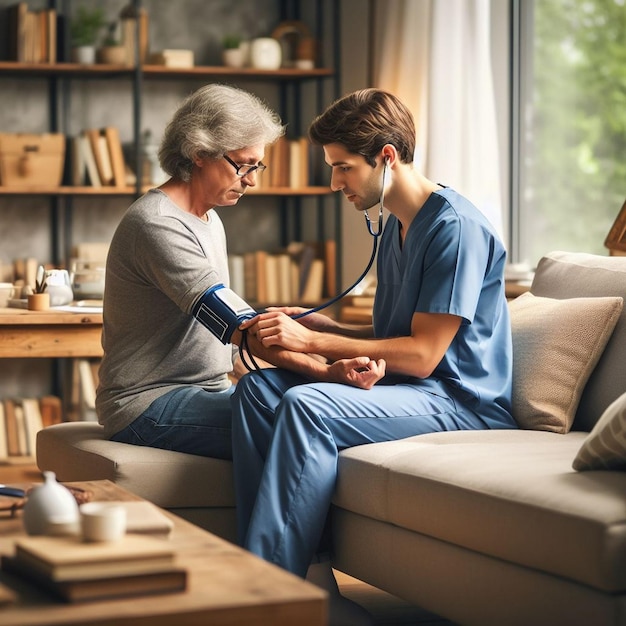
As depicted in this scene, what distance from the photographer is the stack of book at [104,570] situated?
4.43 feet

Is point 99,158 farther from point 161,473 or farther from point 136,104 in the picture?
point 161,473

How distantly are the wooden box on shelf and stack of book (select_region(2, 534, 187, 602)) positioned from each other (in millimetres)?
3532

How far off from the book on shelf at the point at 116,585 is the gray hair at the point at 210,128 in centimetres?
142

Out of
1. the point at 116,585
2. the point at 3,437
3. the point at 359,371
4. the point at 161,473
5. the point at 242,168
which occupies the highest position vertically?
the point at 242,168

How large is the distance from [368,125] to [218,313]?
1.77 feet

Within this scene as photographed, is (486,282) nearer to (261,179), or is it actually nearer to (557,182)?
(557,182)

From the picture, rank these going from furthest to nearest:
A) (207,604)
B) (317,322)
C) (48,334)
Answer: (48,334), (317,322), (207,604)

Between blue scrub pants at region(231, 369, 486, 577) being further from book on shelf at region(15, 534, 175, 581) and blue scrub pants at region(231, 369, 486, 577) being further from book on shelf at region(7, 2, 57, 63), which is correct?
book on shelf at region(7, 2, 57, 63)

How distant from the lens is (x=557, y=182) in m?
4.31

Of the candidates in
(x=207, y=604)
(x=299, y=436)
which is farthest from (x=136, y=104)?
(x=207, y=604)

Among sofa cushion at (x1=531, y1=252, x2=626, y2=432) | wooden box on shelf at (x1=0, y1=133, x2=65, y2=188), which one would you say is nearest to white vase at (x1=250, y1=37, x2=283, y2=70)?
wooden box on shelf at (x1=0, y1=133, x2=65, y2=188)

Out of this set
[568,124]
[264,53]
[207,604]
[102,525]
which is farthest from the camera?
[264,53]

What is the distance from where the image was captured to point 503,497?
1912 millimetres

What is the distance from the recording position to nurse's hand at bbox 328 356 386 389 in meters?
2.40
